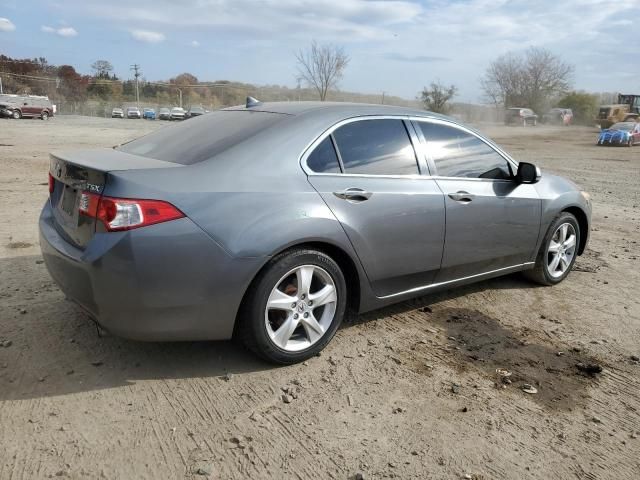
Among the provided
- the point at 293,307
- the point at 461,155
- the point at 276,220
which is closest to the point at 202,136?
the point at 276,220

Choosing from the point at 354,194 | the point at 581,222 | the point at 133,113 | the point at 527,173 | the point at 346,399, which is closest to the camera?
the point at 346,399

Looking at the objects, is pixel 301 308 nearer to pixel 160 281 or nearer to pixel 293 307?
pixel 293 307

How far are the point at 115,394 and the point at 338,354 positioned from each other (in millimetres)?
1395

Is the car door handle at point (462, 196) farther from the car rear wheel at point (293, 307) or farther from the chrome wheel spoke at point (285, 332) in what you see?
the chrome wheel spoke at point (285, 332)

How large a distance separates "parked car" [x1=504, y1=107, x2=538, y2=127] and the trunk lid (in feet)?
202

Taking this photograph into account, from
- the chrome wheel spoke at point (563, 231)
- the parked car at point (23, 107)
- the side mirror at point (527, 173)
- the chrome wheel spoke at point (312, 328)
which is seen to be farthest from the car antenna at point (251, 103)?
the parked car at point (23, 107)

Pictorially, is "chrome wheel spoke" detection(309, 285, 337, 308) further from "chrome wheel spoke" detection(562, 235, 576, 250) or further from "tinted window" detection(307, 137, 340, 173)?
"chrome wheel spoke" detection(562, 235, 576, 250)

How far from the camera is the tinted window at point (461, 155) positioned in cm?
413

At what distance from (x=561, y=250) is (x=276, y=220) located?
10.8 feet

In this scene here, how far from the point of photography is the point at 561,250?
518cm

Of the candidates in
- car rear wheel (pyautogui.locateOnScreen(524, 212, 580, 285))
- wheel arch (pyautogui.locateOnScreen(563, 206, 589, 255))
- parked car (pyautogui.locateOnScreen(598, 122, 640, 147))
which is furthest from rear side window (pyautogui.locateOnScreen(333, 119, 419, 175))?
parked car (pyautogui.locateOnScreen(598, 122, 640, 147))

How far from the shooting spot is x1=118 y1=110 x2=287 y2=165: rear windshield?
3.32 meters

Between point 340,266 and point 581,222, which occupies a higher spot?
point 581,222

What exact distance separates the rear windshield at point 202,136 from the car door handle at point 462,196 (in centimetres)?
140
